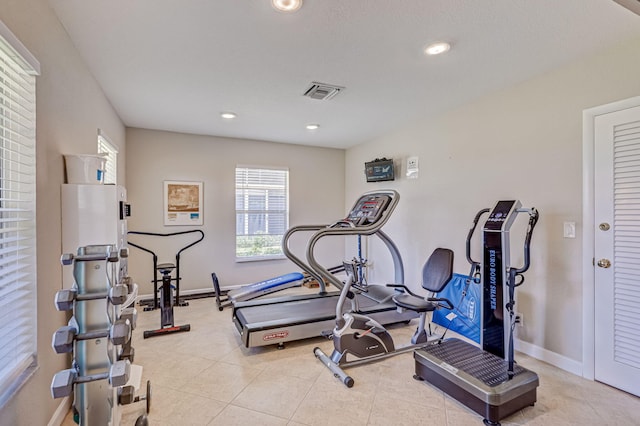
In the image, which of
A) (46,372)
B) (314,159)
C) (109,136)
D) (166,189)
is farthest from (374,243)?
(46,372)

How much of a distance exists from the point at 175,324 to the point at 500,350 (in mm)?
3264

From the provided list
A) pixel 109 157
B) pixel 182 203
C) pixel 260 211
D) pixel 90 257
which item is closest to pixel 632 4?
pixel 90 257

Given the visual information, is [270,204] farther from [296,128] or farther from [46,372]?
[46,372]

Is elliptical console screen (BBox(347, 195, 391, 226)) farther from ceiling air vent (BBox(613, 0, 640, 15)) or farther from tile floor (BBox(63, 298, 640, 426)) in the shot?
ceiling air vent (BBox(613, 0, 640, 15))

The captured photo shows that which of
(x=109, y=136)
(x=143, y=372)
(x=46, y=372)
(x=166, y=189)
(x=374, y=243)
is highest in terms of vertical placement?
(x=109, y=136)

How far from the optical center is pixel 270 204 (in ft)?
17.9

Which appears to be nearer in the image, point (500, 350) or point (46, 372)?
point (46, 372)

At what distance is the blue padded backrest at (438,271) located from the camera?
10.2 ft

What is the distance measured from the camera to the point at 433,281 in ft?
10.5

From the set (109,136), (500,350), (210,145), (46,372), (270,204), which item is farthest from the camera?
(270,204)

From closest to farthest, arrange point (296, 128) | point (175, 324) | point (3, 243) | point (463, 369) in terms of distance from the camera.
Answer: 1. point (3, 243)
2. point (463, 369)
3. point (175, 324)
4. point (296, 128)

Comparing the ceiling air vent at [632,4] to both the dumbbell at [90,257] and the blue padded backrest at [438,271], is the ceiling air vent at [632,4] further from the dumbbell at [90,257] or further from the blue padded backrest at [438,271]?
the dumbbell at [90,257]

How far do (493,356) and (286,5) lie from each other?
2759 mm

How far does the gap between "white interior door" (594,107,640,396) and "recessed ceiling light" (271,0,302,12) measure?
2.36m
